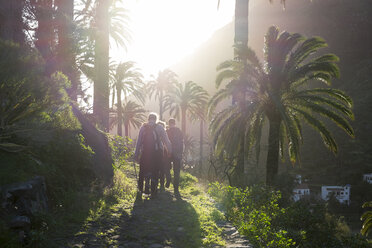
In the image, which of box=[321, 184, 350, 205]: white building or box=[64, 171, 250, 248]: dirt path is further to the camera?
box=[321, 184, 350, 205]: white building

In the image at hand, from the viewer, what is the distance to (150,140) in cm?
750

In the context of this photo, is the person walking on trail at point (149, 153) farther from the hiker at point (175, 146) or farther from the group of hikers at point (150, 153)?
the hiker at point (175, 146)

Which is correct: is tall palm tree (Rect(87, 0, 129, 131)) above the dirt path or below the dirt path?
above

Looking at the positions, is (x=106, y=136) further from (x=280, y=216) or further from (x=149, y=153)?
(x=280, y=216)

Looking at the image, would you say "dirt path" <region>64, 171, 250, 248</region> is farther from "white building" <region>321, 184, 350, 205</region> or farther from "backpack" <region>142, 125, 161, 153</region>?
"white building" <region>321, 184, 350, 205</region>

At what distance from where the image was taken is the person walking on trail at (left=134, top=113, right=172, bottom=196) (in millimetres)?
7426

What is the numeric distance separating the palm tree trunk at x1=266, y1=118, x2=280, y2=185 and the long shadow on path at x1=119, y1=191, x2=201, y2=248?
10.3m

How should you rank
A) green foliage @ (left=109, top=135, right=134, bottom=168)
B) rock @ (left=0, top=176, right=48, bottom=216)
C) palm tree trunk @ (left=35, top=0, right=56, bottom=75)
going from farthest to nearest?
palm tree trunk @ (left=35, top=0, right=56, bottom=75), green foliage @ (left=109, top=135, right=134, bottom=168), rock @ (left=0, top=176, right=48, bottom=216)

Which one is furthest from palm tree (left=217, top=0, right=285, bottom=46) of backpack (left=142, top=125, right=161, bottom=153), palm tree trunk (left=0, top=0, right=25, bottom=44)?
A: backpack (left=142, top=125, right=161, bottom=153)

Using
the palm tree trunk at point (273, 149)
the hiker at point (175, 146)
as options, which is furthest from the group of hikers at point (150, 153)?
the palm tree trunk at point (273, 149)

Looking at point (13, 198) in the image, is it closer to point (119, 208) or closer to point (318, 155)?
point (119, 208)

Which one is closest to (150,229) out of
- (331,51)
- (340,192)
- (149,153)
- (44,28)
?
(149,153)

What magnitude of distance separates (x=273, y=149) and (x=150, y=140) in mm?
10631

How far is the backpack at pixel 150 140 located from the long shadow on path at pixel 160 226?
3.67 ft
